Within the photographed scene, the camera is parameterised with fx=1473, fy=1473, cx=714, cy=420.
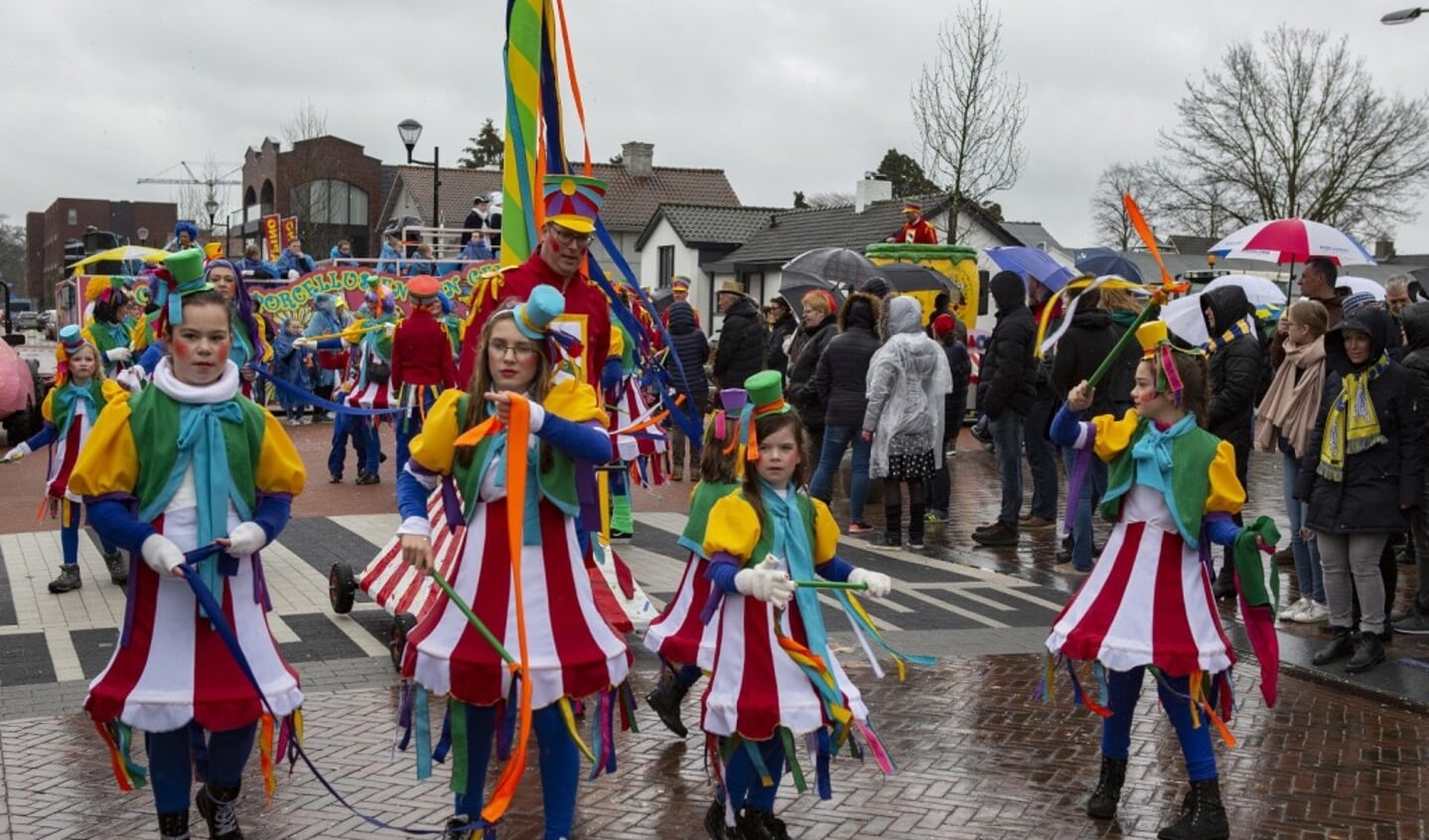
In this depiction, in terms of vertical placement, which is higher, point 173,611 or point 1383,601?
point 173,611

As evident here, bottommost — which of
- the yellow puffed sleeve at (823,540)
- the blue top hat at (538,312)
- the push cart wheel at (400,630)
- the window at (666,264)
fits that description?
the push cart wheel at (400,630)

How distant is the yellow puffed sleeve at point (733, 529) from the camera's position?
173 inches

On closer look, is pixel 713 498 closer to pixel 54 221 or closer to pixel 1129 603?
pixel 1129 603

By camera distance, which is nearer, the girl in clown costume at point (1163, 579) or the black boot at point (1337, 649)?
the girl in clown costume at point (1163, 579)

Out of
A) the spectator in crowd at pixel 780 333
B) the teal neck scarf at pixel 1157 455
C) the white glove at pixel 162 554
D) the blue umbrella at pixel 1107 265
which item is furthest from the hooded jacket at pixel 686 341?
the white glove at pixel 162 554

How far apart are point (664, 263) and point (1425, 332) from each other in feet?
139

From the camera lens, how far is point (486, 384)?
171 inches

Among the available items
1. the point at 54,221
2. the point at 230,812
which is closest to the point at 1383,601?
the point at 230,812

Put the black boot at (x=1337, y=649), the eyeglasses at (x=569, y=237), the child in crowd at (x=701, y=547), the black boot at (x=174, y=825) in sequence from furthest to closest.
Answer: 1. the black boot at (x=1337, y=649)
2. the eyeglasses at (x=569, y=237)
3. the child in crowd at (x=701, y=547)
4. the black boot at (x=174, y=825)

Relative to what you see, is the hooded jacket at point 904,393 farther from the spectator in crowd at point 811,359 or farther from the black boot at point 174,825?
the black boot at point 174,825

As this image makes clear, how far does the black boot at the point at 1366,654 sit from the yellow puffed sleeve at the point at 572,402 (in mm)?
4673

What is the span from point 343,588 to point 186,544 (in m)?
3.60

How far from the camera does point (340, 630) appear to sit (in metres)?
7.71

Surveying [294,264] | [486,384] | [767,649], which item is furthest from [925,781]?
[294,264]
